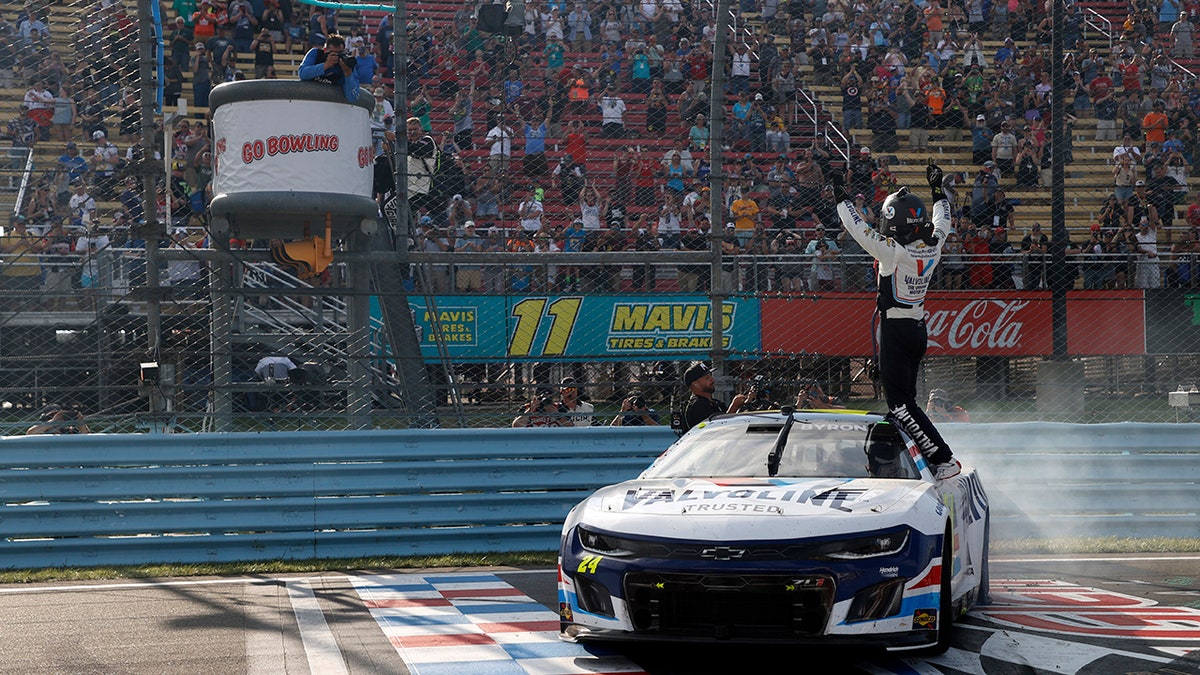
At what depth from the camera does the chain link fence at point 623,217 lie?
1183cm

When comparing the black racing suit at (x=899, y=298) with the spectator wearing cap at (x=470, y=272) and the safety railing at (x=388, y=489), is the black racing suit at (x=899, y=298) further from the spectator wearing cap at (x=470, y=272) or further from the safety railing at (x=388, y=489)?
the spectator wearing cap at (x=470, y=272)

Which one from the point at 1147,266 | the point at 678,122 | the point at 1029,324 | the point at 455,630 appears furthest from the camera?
the point at 1147,266

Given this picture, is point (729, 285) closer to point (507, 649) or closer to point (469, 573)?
point (469, 573)

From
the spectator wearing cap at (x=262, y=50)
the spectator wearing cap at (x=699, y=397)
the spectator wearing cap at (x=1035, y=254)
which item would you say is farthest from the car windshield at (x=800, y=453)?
the spectator wearing cap at (x=262, y=50)

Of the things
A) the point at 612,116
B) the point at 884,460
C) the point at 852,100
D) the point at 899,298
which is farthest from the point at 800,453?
the point at 852,100

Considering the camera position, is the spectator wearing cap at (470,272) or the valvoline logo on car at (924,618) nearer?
the valvoline logo on car at (924,618)

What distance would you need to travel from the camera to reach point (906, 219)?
314 inches

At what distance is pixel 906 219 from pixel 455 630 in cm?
350

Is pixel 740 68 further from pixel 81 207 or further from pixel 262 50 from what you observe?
pixel 81 207

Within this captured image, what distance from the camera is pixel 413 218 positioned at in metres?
13.3

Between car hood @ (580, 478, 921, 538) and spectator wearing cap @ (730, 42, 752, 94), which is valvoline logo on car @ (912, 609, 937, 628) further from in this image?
spectator wearing cap @ (730, 42, 752, 94)

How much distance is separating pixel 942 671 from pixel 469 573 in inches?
166

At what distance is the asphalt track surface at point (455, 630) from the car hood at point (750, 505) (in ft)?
1.62

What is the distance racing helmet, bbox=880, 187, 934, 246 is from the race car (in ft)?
6.67
